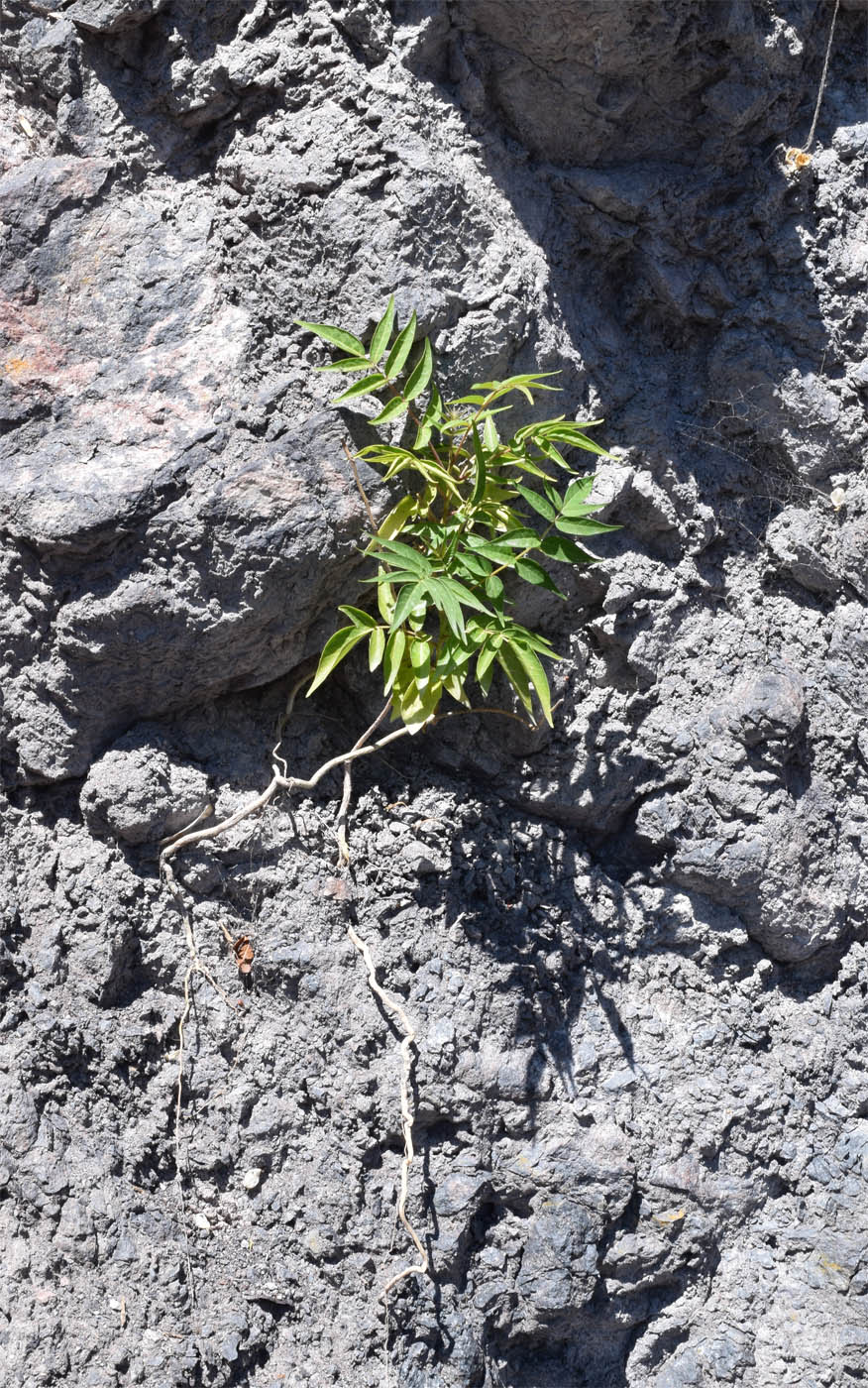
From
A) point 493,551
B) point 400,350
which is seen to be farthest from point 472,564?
point 400,350

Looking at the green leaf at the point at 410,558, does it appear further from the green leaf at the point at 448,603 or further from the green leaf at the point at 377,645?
the green leaf at the point at 377,645

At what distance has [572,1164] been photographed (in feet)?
6.77

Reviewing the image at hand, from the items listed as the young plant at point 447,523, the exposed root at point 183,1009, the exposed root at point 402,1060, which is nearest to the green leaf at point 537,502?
the young plant at point 447,523

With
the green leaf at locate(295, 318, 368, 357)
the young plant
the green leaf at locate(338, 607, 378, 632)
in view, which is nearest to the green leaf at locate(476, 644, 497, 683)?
the young plant

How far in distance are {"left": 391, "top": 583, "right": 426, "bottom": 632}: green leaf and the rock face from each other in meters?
0.28

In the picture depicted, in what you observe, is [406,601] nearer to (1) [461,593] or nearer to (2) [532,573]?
(1) [461,593]

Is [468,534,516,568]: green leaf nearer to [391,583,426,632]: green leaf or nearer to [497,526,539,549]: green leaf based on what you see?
[497,526,539,549]: green leaf

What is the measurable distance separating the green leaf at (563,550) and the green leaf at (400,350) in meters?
0.40

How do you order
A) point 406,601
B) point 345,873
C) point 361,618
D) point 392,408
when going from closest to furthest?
1. point 406,601
2. point 392,408
3. point 361,618
4. point 345,873

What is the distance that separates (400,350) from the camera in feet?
6.17

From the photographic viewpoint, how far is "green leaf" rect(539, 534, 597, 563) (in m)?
1.97

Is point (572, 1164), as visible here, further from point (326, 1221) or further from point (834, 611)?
point (834, 611)

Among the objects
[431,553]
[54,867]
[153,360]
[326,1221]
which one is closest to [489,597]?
[431,553]

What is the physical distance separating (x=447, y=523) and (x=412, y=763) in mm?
522
